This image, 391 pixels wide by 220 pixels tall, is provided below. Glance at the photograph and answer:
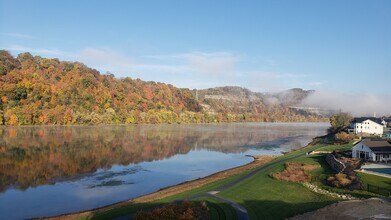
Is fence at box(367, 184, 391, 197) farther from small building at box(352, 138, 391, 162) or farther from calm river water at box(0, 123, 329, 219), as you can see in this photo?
calm river water at box(0, 123, 329, 219)

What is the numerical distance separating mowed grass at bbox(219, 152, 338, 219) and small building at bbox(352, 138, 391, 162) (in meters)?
18.1

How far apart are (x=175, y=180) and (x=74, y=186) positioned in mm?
13735

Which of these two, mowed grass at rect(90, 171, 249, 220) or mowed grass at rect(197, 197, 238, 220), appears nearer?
mowed grass at rect(197, 197, 238, 220)

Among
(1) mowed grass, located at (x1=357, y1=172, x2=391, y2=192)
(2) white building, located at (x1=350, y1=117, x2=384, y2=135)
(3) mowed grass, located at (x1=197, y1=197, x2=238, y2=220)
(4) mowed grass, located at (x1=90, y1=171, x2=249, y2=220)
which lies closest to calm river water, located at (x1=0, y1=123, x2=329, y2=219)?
(4) mowed grass, located at (x1=90, y1=171, x2=249, y2=220)

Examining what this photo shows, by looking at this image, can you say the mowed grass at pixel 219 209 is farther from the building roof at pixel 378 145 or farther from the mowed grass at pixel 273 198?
the building roof at pixel 378 145

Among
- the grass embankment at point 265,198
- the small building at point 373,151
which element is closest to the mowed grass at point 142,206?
the grass embankment at point 265,198

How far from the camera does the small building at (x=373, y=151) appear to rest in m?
49.9

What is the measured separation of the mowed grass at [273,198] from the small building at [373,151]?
59.2 feet

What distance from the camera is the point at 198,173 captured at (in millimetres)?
55719

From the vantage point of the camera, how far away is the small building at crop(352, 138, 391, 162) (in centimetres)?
4988

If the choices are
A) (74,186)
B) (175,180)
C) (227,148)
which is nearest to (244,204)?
(175,180)

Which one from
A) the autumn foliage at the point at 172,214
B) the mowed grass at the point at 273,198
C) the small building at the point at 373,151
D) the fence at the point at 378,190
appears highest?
the small building at the point at 373,151

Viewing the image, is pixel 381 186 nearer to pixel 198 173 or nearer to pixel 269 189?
pixel 269 189

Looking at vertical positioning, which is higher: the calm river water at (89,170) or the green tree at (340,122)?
the green tree at (340,122)
